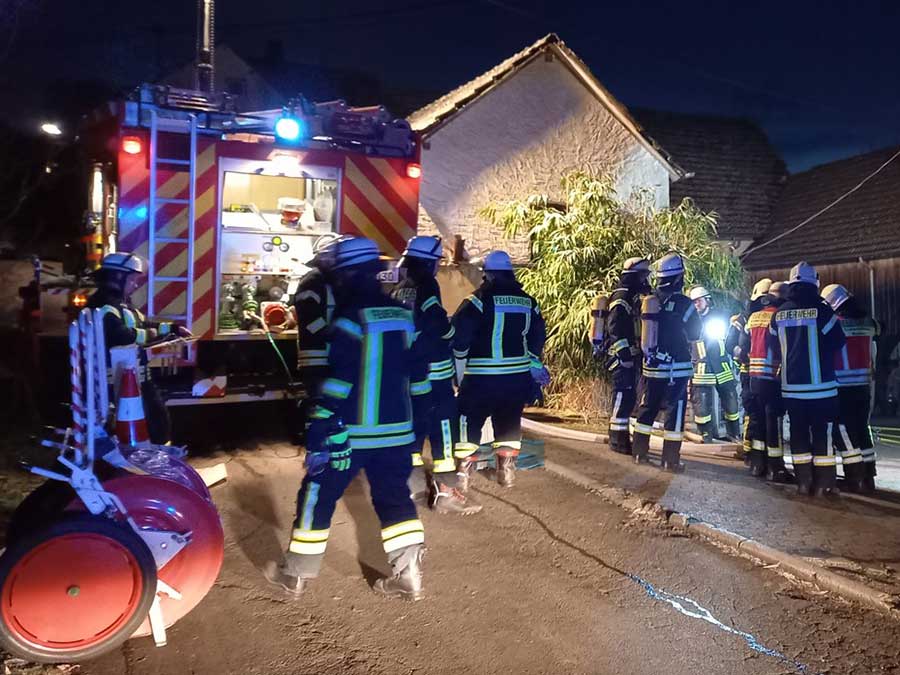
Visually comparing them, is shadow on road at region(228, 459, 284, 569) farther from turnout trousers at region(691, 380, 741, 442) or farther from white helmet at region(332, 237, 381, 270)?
turnout trousers at region(691, 380, 741, 442)

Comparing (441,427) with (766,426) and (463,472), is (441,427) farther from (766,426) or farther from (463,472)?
(766,426)

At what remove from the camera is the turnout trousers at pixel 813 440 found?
609 centimetres

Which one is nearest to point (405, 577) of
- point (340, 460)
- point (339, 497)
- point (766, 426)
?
point (339, 497)

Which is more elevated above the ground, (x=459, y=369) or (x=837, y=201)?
(x=837, y=201)

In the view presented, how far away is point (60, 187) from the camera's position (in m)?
17.9

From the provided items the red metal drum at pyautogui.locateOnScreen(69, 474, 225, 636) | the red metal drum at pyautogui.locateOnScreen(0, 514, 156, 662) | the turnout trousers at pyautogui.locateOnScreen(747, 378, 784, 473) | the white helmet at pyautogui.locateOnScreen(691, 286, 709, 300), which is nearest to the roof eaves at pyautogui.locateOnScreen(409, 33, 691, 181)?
the white helmet at pyautogui.locateOnScreen(691, 286, 709, 300)

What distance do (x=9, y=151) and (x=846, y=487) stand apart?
1930 cm

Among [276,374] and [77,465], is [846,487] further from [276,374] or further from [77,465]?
[77,465]

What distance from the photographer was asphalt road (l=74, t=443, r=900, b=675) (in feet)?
11.7

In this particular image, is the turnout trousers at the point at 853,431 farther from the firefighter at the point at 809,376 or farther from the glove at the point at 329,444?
the glove at the point at 329,444

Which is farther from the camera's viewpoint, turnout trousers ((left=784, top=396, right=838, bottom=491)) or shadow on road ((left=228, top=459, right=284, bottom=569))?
turnout trousers ((left=784, top=396, right=838, bottom=491))

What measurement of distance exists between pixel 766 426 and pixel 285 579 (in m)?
4.62

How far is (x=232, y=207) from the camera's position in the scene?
7.33 meters

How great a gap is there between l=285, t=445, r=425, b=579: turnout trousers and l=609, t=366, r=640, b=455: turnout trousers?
3961 millimetres
